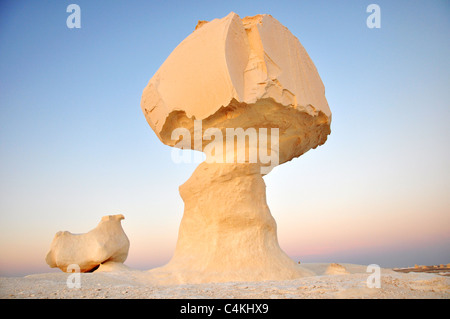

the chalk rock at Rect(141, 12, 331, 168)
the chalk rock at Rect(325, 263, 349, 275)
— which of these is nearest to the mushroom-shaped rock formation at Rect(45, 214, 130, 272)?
the chalk rock at Rect(141, 12, 331, 168)

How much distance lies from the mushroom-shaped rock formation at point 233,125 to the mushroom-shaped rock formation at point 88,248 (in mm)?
1903

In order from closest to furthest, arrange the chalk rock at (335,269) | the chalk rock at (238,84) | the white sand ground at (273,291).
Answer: the white sand ground at (273,291) → the chalk rock at (238,84) → the chalk rock at (335,269)

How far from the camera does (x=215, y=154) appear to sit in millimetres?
7402

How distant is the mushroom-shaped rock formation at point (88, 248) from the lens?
7914 mm

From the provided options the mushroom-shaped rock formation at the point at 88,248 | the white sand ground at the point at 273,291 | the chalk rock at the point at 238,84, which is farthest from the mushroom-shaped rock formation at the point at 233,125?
the white sand ground at the point at 273,291

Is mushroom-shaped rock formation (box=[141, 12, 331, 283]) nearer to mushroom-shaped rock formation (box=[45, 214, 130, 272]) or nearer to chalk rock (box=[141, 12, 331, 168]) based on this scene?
chalk rock (box=[141, 12, 331, 168])

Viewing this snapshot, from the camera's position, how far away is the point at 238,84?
235 inches

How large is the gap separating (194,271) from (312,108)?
4.13 meters

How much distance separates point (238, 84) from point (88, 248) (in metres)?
5.53

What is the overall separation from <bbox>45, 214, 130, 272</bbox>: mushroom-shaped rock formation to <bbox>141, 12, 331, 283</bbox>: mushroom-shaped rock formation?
6.24 ft

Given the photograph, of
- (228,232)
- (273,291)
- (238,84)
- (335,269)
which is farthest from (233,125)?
(335,269)

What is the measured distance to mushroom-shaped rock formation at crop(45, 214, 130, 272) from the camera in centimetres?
791

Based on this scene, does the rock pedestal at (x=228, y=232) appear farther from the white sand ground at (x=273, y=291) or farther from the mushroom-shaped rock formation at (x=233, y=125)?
the white sand ground at (x=273, y=291)

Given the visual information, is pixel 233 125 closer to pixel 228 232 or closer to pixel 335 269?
pixel 228 232
